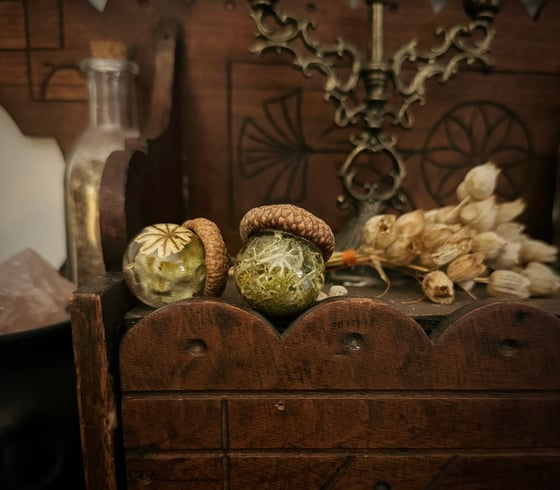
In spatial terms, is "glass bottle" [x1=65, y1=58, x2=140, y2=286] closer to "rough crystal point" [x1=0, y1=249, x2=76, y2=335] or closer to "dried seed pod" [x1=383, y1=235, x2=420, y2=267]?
"rough crystal point" [x1=0, y1=249, x2=76, y2=335]

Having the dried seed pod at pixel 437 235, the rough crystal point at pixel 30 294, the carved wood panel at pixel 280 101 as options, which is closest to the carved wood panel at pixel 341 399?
the dried seed pod at pixel 437 235

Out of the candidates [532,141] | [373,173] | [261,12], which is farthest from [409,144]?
[261,12]

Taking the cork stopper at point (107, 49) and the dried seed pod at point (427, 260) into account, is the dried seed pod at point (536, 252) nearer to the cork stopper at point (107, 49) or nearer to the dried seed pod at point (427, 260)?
the dried seed pod at point (427, 260)

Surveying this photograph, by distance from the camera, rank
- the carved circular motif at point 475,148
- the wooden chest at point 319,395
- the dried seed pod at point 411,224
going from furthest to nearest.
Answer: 1. the carved circular motif at point 475,148
2. the dried seed pod at point 411,224
3. the wooden chest at point 319,395

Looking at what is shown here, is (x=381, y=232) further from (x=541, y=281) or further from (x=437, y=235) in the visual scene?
(x=541, y=281)

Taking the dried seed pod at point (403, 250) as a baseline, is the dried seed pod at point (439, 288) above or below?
below

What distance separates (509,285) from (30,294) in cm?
55

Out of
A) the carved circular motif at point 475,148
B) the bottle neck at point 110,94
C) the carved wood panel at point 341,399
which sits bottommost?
the carved wood panel at point 341,399

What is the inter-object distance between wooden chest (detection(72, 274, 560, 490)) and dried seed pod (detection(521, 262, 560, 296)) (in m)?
0.09

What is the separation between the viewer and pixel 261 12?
19.2 inches

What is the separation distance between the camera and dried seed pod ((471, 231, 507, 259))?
439 mm

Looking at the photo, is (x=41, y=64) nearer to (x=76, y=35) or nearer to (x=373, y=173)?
(x=76, y=35)

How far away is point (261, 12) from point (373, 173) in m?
0.30

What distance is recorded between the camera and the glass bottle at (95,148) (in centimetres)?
54
